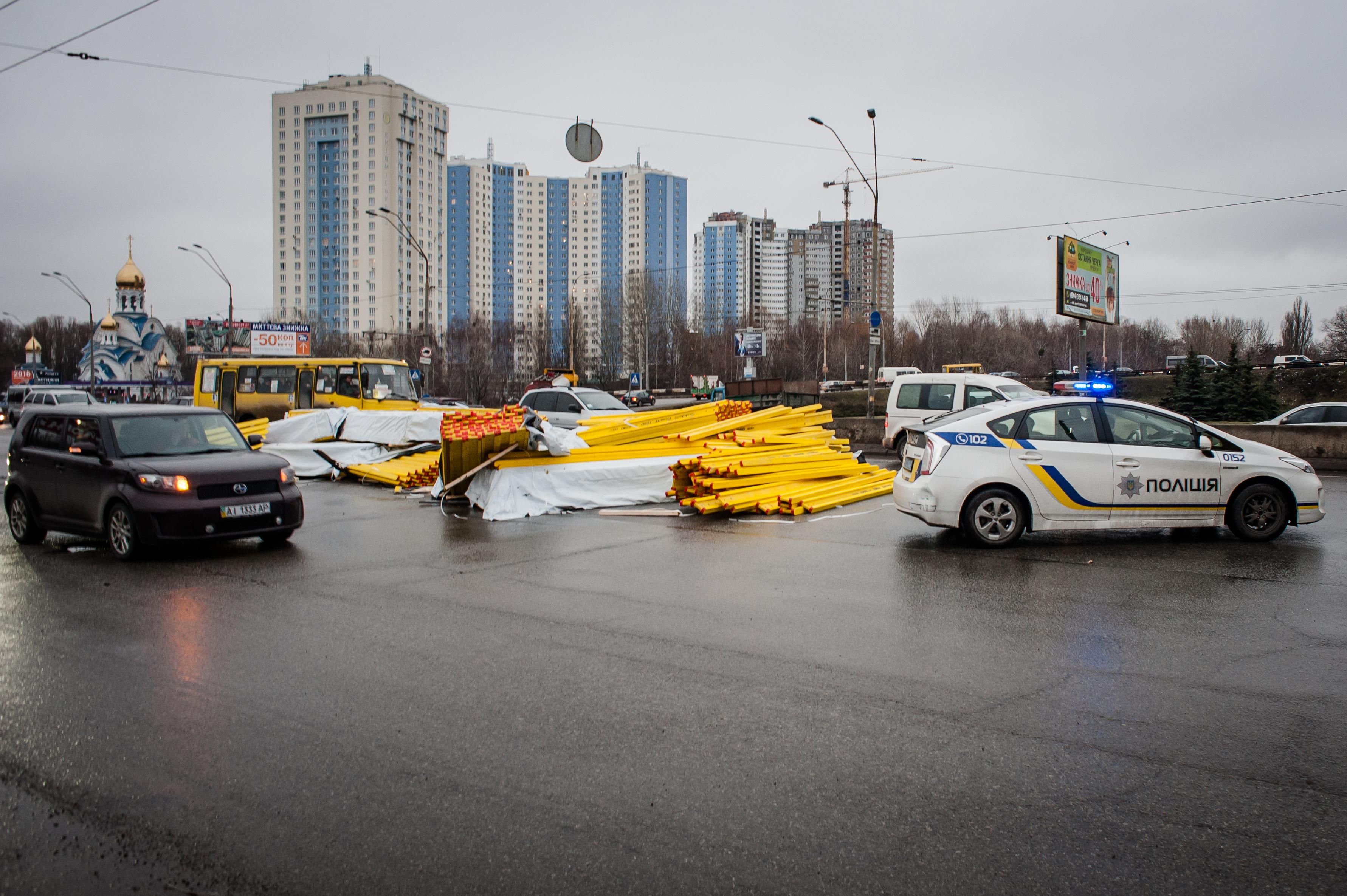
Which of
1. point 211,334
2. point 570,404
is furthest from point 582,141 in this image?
point 211,334

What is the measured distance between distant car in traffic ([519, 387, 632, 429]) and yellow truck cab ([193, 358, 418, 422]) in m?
3.67

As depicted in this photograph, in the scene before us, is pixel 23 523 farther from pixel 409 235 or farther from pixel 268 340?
pixel 268 340

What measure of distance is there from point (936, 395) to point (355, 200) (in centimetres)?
11792

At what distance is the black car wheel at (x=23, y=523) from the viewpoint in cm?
1066

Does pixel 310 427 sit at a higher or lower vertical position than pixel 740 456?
higher

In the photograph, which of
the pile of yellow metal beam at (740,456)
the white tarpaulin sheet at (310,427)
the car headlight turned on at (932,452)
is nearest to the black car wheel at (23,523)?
the pile of yellow metal beam at (740,456)

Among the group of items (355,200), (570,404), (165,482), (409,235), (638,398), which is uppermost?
(355,200)

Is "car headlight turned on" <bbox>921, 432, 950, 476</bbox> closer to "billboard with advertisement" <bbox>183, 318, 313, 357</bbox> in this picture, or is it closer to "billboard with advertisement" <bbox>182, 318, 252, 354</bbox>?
"billboard with advertisement" <bbox>183, 318, 313, 357</bbox>

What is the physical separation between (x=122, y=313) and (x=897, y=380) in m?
97.4

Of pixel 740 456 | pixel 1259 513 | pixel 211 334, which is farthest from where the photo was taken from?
pixel 211 334

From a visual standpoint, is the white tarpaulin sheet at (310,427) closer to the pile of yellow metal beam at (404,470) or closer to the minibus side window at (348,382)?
the pile of yellow metal beam at (404,470)

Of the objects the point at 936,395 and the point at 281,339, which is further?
the point at 281,339

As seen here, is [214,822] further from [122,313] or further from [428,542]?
[122,313]

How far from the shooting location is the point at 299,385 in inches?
1032
